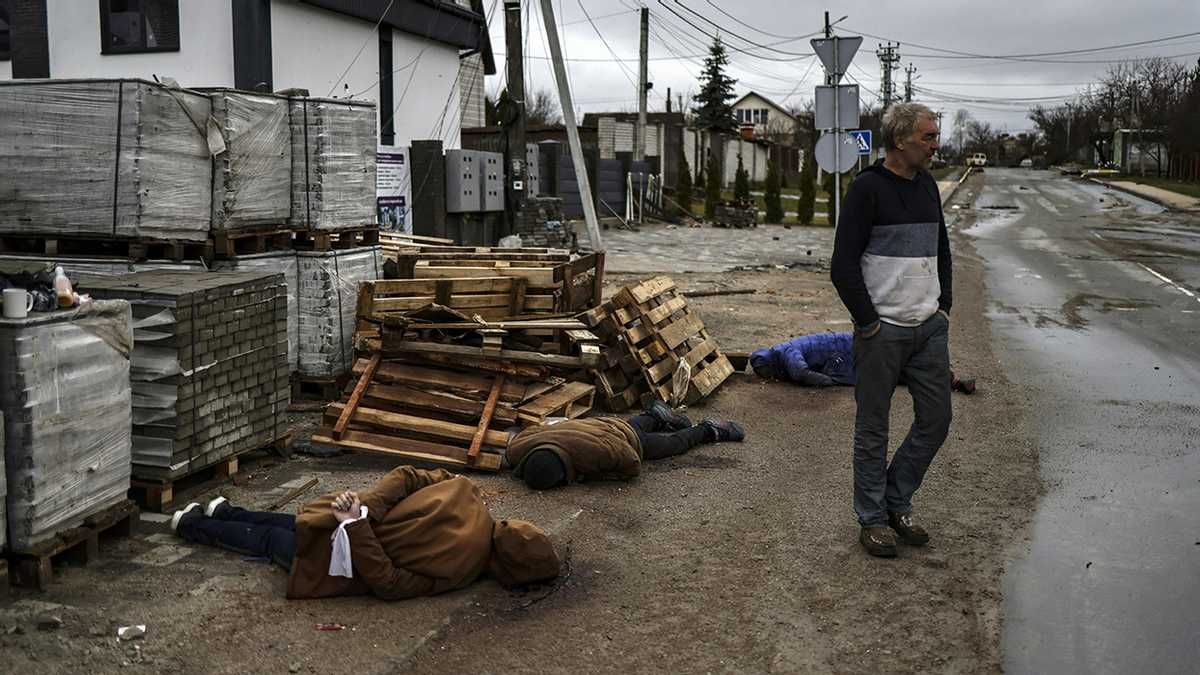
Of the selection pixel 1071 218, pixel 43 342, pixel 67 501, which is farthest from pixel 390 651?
pixel 1071 218

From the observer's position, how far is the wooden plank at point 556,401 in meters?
7.68

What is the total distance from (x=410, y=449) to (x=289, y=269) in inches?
86.6

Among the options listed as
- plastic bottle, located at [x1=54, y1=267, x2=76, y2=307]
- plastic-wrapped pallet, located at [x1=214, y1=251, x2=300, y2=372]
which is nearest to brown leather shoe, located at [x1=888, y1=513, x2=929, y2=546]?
plastic bottle, located at [x1=54, y1=267, x2=76, y2=307]

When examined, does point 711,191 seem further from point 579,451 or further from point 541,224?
point 579,451

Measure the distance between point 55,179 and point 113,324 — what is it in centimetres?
252

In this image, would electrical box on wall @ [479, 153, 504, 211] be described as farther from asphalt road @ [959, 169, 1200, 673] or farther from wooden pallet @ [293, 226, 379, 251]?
wooden pallet @ [293, 226, 379, 251]

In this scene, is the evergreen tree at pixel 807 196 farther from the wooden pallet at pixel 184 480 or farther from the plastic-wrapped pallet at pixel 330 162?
the wooden pallet at pixel 184 480

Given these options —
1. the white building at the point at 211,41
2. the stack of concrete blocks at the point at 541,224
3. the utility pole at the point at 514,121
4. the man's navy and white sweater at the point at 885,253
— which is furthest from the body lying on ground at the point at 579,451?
the stack of concrete blocks at the point at 541,224

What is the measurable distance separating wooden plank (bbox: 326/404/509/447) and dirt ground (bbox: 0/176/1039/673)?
0.30 meters

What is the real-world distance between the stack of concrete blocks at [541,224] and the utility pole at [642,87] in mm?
16284

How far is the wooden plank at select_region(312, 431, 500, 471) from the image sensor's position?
23.4 feet

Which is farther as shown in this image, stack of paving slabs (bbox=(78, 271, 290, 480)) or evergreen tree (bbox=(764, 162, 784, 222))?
evergreen tree (bbox=(764, 162, 784, 222))

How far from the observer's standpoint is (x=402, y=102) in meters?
21.5

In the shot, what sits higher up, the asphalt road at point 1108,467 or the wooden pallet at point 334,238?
the wooden pallet at point 334,238
